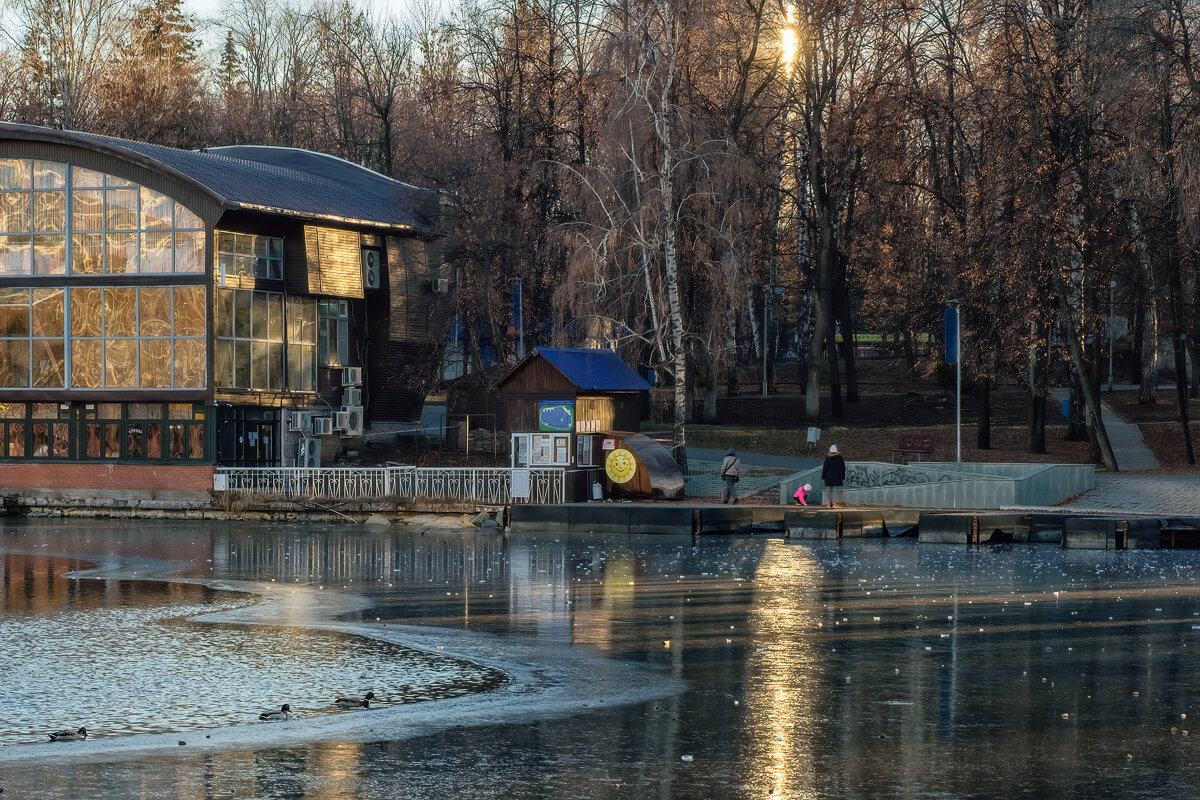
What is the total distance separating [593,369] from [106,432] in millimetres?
17985

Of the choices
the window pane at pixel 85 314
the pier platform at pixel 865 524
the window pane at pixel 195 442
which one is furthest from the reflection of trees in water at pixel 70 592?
the window pane at pixel 85 314

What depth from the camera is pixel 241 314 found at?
49094 mm

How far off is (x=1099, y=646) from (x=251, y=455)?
36932 mm

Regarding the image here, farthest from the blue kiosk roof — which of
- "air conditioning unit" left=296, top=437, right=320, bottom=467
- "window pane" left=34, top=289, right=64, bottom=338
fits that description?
"window pane" left=34, top=289, right=64, bottom=338

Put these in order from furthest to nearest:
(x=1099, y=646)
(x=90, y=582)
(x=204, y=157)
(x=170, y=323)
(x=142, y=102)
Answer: (x=142, y=102)
(x=204, y=157)
(x=170, y=323)
(x=90, y=582)
(x=1099, y=646)

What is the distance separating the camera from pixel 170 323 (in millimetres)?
48062

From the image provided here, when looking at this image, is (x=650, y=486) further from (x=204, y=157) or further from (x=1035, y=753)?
(x=1035, y=753)

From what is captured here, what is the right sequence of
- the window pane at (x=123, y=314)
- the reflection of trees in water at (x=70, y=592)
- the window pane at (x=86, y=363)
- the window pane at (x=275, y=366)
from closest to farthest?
1. the reflection of trees in water at (x=70, y=592)
2. the window pane at (x=123, y=314)
3. the window pane at (x=86, y=363)
4. the window pane at (x=275, y=366)

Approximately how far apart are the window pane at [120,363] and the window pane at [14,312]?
3313 mm

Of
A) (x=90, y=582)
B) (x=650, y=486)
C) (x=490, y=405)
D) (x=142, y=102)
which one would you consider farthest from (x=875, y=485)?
(x=142, y=102)

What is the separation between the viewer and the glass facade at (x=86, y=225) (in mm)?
47969

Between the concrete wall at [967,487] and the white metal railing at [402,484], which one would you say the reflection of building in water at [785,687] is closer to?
the concrete wall at [967,487]

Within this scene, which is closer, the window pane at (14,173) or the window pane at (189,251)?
the window pane at (189,251)

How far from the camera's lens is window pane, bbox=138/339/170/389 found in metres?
47.9
